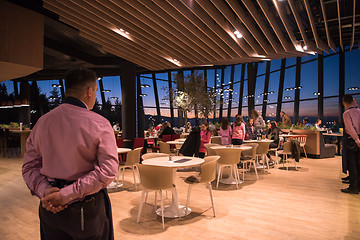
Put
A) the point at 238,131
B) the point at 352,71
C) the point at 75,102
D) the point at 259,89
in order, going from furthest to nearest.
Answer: the point at 259,89 → the point at 352,71 → the point at 238,131 → the point at 75,102

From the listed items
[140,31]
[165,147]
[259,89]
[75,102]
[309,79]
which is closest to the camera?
[75,102]

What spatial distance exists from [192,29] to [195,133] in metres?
2.53

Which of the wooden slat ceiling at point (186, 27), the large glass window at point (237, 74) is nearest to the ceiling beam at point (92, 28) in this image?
the wooden slat ceiling at point (186, 27)

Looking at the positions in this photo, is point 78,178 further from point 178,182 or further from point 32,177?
point 178,182

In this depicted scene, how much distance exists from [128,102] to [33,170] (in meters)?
8.34

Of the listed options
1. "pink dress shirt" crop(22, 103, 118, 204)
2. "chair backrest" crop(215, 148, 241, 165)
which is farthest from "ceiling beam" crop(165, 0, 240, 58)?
"pink dress shirt" crop(22, 103, 118, 204)

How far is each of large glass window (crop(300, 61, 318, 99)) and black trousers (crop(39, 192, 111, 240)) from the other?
1349cm

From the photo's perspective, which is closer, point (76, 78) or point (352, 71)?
point (76, 78)

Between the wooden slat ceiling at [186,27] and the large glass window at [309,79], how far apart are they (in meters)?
4.08

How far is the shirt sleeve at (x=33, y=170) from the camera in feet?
4.35

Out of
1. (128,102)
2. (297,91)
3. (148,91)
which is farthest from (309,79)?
(128,102)

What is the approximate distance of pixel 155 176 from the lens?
351cm

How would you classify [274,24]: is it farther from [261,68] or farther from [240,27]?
[261,68]

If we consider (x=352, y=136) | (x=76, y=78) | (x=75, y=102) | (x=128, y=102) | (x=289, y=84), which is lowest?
(x=352, y=136)
